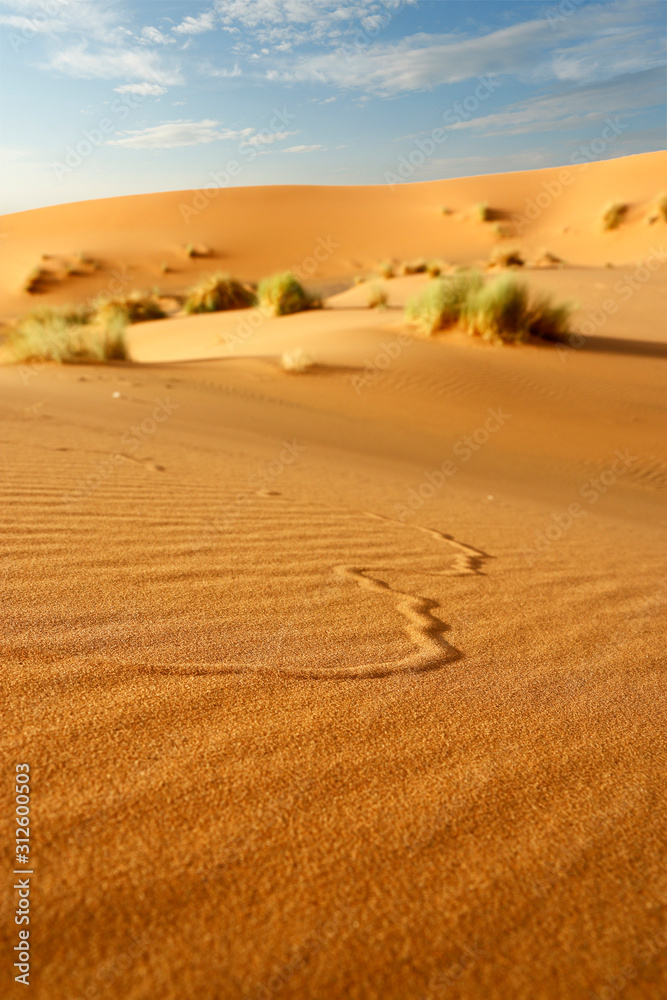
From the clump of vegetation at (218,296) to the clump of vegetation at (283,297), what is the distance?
3.74 meters

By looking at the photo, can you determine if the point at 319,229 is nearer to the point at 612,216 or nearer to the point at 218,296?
the point at 612,216

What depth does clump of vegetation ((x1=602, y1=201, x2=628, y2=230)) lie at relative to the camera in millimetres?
36344

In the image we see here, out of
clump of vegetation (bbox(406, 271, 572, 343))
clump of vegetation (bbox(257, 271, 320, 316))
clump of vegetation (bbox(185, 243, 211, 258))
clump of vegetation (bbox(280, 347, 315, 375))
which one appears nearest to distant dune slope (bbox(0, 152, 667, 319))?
clump of vegetation (bbox(185, 243, 211, 258))

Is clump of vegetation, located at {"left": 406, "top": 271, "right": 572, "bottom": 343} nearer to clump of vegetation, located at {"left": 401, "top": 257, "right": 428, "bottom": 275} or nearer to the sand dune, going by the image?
the sand dune

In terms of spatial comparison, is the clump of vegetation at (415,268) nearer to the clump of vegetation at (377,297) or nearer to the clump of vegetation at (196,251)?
the clump of vegetation at (377,297)

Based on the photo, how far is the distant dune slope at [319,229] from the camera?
34156 mm

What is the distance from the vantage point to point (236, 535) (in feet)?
11.5

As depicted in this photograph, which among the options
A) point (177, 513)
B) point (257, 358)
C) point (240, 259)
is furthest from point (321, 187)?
point (177, 513)

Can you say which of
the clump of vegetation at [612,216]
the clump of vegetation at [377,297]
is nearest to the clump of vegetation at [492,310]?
the clump of vegetation at [377,297]

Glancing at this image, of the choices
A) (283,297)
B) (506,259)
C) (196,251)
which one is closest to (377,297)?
(283,297)

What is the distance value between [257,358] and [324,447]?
4.87m

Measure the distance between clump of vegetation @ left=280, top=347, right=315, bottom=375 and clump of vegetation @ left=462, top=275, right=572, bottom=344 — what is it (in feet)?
10.6

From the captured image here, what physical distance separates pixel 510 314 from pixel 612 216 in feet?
94.3

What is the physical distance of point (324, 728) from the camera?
172 cm
